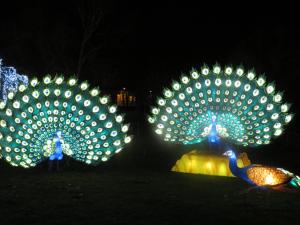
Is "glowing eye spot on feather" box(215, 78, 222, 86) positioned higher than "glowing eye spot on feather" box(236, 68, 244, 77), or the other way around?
"glowing eye spot on feather" box(236, 68, 244, 77)

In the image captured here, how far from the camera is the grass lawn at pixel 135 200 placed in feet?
30.7

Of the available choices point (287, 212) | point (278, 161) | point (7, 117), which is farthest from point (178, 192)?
point (278, 161)

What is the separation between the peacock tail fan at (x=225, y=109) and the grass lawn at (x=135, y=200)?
6.68ft

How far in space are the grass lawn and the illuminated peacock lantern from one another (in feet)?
6.46

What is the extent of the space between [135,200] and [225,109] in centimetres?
583

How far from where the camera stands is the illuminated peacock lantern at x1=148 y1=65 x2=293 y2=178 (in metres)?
15.6

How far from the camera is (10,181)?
1334 centimetres

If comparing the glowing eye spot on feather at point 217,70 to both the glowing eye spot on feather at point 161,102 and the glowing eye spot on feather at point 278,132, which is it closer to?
the glowing eye spot on feather at point 161,102

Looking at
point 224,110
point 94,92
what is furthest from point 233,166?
point 94,92

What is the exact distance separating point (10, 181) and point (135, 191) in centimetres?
360

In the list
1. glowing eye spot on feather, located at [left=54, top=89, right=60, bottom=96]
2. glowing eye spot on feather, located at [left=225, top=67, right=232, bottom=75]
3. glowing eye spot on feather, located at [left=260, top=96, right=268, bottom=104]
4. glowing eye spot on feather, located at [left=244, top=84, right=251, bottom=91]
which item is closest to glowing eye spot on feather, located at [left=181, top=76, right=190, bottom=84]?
glowing eye spot on feather, located at [left=225, top=67, right=232, bottom=75]

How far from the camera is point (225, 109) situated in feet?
51.8

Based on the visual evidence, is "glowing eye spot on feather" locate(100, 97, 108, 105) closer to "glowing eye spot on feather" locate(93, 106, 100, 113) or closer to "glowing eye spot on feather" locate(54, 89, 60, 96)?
"glowing eye spot on feather" locate(93, 106, 100, 113)

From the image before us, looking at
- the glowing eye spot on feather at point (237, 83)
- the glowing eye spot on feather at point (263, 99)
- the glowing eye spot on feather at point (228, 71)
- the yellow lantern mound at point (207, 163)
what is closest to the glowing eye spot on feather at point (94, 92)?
the yellow lantern mound at point (207, 163)
